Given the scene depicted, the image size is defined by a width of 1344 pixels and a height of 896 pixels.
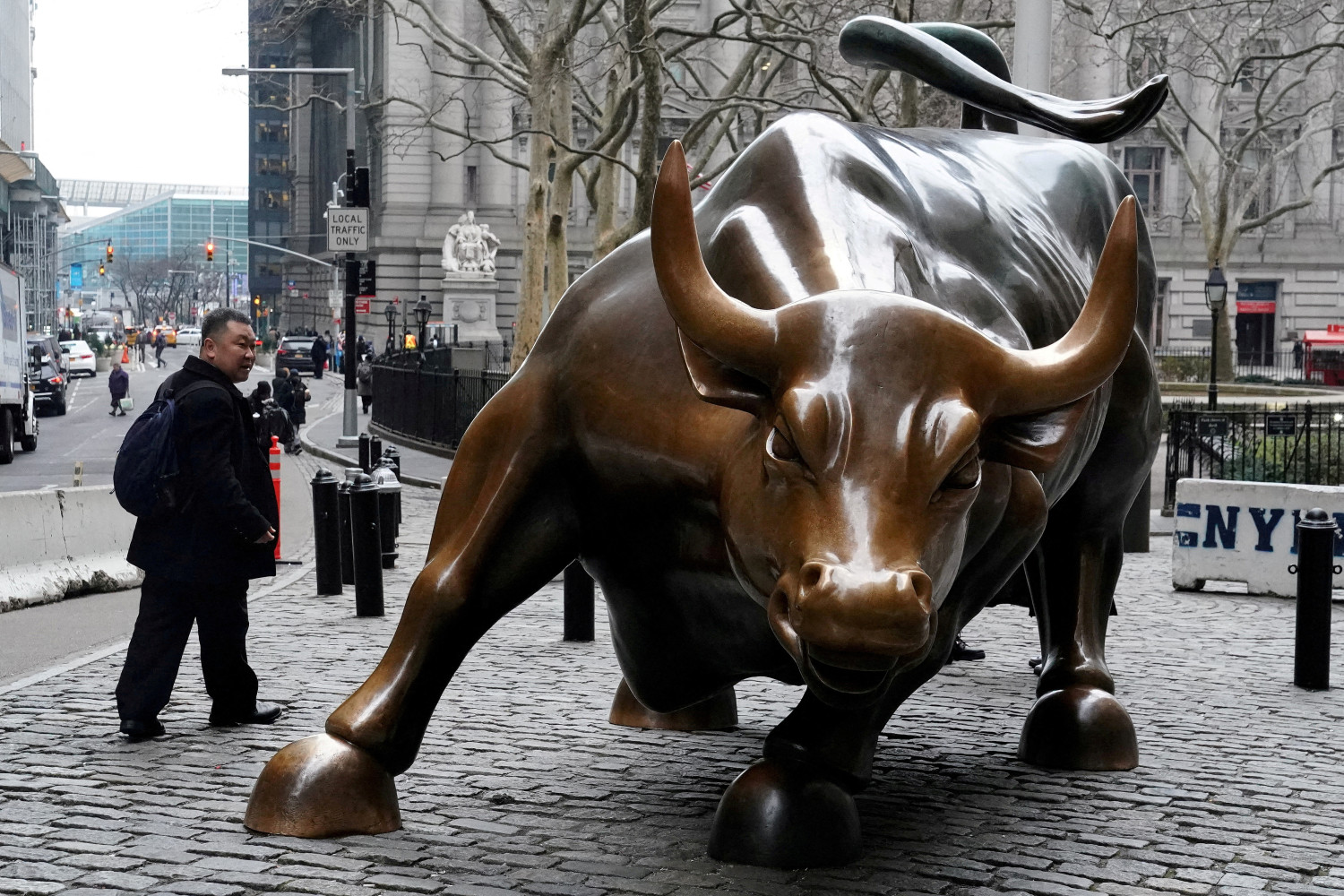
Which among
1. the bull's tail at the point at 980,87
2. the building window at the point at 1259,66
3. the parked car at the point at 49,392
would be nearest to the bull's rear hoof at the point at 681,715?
the bull's tail at the point at 980,87

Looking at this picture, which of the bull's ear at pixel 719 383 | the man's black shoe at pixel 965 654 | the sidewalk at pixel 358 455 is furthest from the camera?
the sidewalk at pixel 358 455

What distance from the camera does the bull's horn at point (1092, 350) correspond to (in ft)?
13.1

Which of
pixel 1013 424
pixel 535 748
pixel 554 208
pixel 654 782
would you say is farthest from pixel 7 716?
pixel 554 208

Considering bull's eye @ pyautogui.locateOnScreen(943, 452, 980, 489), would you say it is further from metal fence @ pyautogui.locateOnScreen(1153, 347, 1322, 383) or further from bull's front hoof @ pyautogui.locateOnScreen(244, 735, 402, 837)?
metal fence @ pyautogui.locateOnScreen(1153, 347, 1322, 383)

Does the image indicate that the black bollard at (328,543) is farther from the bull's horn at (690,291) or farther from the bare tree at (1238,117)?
the bare tree at (1238,117)


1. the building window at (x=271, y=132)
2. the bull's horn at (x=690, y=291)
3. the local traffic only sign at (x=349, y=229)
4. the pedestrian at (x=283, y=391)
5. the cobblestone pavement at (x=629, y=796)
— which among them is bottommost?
the cobblestone pavement at (x=629, y=796)

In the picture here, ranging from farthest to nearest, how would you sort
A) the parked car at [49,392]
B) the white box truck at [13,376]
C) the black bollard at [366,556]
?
the parked car at [49,392] < the white box truck at [13,376] < the black bollard at [366,556]

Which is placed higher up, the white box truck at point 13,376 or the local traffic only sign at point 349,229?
the local traffic only sign at point 349,229

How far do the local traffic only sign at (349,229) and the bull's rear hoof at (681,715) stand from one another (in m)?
19.6

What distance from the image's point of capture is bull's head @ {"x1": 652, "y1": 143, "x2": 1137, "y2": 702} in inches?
151

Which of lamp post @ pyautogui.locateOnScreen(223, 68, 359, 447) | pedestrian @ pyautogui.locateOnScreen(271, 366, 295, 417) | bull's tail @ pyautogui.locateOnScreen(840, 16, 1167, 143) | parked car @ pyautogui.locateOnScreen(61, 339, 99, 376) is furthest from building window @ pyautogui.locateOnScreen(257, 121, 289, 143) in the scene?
bull's tail @ pyautogui.locateOnScreen(840, 16, 1167, 143)

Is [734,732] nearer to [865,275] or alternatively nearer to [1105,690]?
[1105,690]

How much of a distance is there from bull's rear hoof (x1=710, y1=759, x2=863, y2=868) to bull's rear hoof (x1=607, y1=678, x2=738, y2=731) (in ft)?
6.59

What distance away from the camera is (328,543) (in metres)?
11.8
